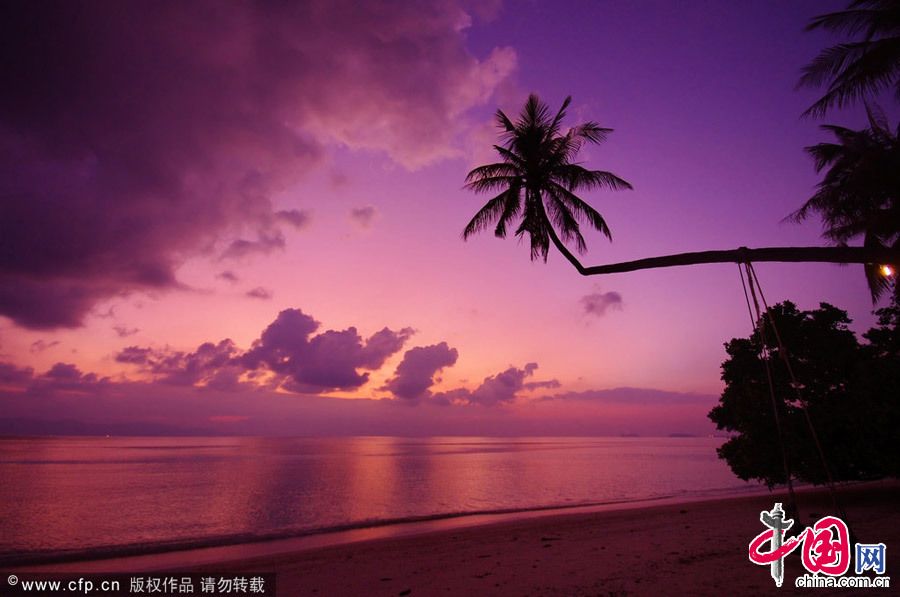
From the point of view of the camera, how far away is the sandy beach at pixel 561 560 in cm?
801

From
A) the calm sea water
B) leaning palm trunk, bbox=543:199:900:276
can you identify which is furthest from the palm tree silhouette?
the calm sea water

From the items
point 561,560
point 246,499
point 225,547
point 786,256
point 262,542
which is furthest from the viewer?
point 246,499

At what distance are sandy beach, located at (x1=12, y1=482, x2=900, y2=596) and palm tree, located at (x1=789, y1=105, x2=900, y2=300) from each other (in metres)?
8.05

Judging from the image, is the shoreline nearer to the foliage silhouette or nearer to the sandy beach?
the sandy beach

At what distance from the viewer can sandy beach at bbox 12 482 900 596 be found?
8.01 meters

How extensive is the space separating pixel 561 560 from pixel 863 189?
40.7 ft

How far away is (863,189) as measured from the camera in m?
12.5

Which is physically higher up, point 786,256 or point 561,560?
point 786,256

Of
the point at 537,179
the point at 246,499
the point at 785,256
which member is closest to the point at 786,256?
the point at 785,256

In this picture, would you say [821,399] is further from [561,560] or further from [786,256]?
[786,256]

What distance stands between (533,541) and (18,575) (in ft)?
46.0

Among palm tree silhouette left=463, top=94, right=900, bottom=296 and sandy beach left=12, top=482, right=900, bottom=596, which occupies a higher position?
palm tree silhouette left=463, top=94, right=900, bottom=296

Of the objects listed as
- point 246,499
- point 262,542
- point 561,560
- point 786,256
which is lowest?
point 246,499

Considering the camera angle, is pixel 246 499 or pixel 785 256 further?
pixel 246 499
